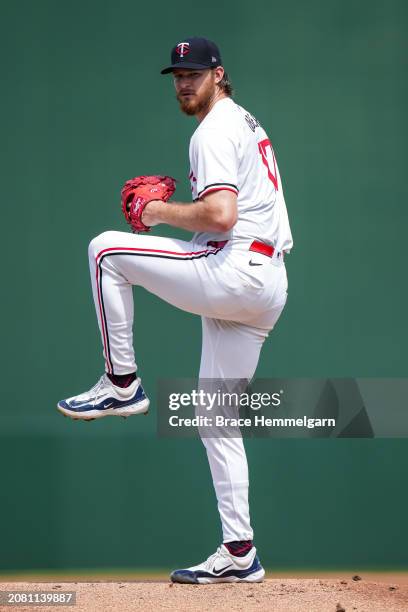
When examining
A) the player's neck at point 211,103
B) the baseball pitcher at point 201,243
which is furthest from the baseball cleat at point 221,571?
the player's neck at point 211,103

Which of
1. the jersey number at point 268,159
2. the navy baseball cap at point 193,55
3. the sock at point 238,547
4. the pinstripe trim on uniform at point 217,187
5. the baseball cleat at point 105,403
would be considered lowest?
the sock at point 238,547

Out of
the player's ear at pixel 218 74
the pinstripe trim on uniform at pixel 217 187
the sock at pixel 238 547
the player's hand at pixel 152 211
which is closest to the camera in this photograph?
the pinstripe trim on uniform at pixel 217 187

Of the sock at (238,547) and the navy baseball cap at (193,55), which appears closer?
the navy baseball cap at (193,55)

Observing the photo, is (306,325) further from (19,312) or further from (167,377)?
(19,312)

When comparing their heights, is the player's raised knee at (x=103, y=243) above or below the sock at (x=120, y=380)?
above

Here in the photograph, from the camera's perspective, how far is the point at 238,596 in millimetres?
3324

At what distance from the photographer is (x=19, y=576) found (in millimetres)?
5191

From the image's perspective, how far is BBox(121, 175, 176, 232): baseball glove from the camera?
3.27 metres

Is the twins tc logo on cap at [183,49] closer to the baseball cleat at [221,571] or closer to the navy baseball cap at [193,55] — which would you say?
the navy baseball cap at [193,55]

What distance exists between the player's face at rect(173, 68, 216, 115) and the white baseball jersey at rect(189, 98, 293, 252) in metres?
0.05

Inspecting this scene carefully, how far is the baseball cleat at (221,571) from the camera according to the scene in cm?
346

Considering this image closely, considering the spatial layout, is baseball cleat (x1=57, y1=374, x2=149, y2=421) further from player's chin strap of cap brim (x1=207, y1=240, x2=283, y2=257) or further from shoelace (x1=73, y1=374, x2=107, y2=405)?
player's chin strap of cap brim (x1=207, y1=240, x2=283, y2=257)

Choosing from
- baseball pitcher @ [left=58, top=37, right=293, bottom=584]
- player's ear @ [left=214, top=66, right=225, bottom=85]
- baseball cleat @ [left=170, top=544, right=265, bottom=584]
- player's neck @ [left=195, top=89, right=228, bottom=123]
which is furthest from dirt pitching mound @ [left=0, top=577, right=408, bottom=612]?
player's ear @ [left=214, top=66, right=225, bottom=85]

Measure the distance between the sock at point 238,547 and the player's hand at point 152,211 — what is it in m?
0.99
